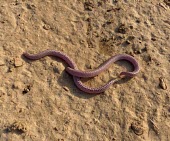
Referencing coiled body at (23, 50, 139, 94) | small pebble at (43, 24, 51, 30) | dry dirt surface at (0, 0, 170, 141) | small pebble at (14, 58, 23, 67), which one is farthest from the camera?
small pebble at (43, 24, 51, 30)

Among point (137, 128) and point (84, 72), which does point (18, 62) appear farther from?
point (137, 128)

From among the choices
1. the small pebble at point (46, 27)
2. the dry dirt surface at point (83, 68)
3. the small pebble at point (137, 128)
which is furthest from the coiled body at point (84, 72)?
the small pebble at point (137, 128)

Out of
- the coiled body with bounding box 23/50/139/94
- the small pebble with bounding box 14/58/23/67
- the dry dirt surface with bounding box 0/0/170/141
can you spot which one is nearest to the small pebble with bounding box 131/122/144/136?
the dry dirt surface with bounding box 0/0/170/141

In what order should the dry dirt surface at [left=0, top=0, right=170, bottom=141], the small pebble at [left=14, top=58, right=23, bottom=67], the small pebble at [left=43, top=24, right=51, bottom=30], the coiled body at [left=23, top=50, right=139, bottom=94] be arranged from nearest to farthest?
the dry dirt surface at [left=0, top=0, right=170, bottom=141] < the coiled body at [left=23, top=50, right=139, bottom=94] < the small pebble at [left=14, top=58, right=23, bottom=67] < the small pebble at [left=43, top=24, right=51, bottom=30]

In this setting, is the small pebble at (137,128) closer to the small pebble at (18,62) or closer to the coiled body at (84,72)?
the coiled body at (84,72)

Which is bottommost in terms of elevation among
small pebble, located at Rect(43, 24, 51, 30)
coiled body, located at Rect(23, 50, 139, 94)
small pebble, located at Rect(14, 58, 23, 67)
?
small pebble, located at Rect(14, 58, 23, 67)

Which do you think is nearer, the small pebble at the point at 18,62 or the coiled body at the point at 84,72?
the coiled body at the point at 84,72

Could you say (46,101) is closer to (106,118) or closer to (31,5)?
(106,118)

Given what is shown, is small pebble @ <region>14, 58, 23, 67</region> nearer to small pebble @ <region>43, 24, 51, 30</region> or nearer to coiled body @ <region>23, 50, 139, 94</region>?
coiled body @ <region>23, 50, 139, 94</region>

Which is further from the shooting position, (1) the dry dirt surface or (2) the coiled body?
(2) the coiled body
